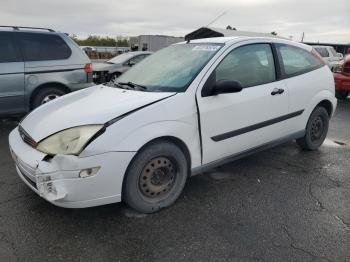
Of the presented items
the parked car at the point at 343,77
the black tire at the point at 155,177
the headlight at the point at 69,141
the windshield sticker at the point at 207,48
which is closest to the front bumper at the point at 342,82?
the parked car at the point at 343,77

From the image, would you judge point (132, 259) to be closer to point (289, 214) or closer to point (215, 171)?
point (289, 214)

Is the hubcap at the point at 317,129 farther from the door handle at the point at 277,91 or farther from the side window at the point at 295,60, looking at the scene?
the door handle at the point at 277,91

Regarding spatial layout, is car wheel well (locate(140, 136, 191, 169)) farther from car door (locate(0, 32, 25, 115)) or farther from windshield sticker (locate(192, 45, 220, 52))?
car door (locate(0, 32, 25, 115))

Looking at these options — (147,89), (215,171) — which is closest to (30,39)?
(147,89)

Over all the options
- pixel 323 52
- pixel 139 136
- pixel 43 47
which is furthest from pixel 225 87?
pixel 323 52

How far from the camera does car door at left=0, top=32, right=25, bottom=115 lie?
19.6ft

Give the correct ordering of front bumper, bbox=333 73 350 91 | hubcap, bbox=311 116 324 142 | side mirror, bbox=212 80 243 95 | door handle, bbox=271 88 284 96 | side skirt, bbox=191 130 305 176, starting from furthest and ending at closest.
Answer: front bumper, bbox=333 73 350 91 → hubcap, bbox=311 116 324 142 → door handle, bbox=271 88 284 96 → side skirt, bbox=191 130 305 176 → side mirror, bbox=212 80 243 95

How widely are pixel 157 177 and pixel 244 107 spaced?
1.23m

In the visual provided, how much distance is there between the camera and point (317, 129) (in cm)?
511

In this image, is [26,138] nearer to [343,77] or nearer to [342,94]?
[343,77]

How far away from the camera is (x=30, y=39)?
639cm

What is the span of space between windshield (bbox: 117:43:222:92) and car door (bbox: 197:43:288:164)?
0.18 m

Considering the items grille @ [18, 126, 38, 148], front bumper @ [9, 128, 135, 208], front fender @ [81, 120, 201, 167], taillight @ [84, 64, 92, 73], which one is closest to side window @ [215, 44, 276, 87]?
front fender @ [81, 120, 201, 167]

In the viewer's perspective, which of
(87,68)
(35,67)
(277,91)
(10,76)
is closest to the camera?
(277,91)
